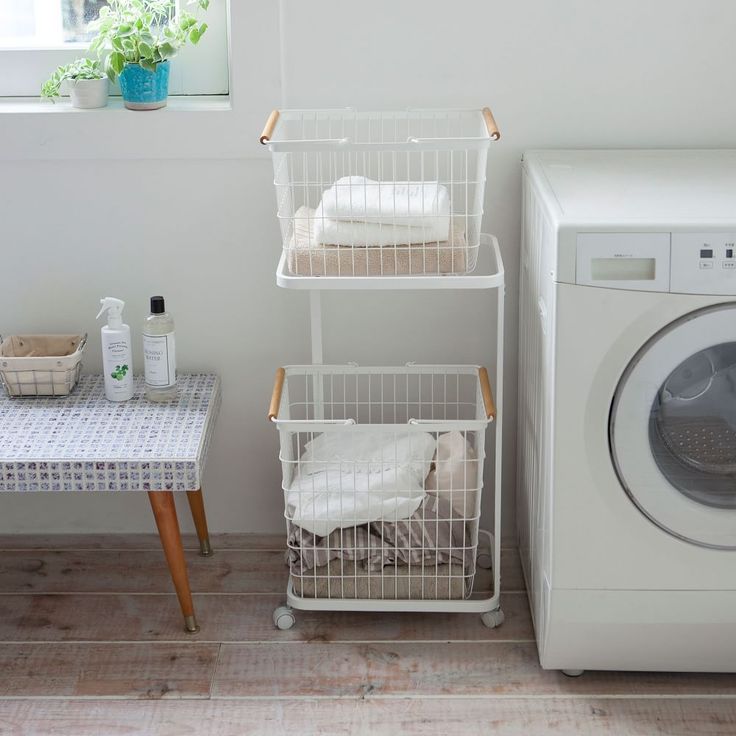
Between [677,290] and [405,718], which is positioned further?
[405,718]

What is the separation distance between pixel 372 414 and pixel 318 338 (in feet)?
0.79

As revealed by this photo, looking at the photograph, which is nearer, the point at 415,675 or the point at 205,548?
the point at 415,675

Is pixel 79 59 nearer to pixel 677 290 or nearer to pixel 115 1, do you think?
pixel 115 1

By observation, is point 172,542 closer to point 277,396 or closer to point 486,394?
point 277,396

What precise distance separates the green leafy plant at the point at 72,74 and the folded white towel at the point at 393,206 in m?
0.62

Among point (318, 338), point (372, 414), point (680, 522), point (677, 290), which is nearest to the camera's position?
point (677, 290)

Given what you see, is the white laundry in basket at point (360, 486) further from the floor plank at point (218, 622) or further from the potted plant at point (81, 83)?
the potted plant at point (81, 83)

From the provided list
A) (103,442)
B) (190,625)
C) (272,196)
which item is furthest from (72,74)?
(190,625)

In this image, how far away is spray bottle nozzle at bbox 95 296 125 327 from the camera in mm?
1997

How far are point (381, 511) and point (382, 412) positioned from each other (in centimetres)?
31

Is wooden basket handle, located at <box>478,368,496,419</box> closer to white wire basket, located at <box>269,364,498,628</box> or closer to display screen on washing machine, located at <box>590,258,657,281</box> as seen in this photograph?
white wire basket, located at <box>269,364,498,628</box>

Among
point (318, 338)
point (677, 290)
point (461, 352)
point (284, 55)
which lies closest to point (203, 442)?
point (318, 338)

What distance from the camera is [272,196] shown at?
2.06 meters

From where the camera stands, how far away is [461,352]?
2162 mm
